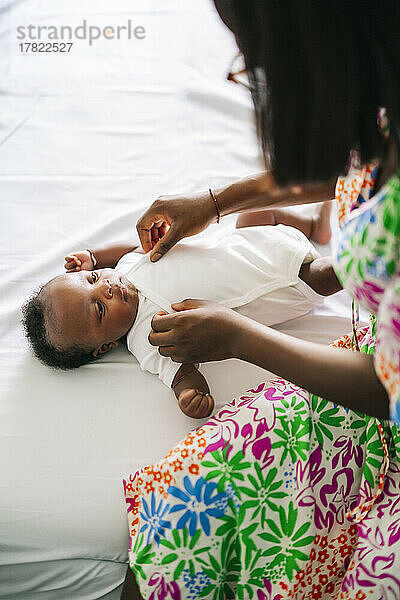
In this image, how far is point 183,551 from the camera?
0.96 meters

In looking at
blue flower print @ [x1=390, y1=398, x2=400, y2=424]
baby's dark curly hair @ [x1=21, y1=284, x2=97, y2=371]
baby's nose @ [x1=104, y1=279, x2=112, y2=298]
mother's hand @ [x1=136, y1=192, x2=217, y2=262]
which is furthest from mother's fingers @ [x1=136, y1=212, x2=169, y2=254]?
blue flower print @ [x1=390, y1=398, x2=400, y2=424]

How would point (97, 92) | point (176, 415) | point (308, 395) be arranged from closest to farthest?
point (308, 395), point (176, 415), point (97, 92)

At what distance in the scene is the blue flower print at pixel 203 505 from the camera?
958 millimetres

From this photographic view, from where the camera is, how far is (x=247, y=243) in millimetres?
1292

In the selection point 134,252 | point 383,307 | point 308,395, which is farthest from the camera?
point 134,252

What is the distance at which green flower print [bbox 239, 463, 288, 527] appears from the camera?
950 millimetres

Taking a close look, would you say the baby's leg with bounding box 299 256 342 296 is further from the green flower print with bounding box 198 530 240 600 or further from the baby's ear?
the green flower print with bounding box 198 530 240 600

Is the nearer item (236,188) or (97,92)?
(236,188)

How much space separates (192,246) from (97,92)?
24.6 inches

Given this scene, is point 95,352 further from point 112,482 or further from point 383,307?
point 383,307

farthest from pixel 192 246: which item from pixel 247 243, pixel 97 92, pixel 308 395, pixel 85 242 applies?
pixel 97 92

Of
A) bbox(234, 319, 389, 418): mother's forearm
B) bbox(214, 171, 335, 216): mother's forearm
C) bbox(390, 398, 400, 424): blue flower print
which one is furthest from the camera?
bbox(214, 171, 335, 216): mother's forearm

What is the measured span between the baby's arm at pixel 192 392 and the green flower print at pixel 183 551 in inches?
7.8

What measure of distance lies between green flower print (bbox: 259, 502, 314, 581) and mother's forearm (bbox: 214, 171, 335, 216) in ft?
1.67
